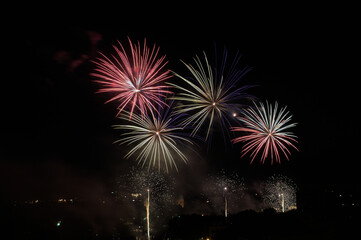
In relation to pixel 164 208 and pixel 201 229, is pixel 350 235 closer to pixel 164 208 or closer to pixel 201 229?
pixel 201 229

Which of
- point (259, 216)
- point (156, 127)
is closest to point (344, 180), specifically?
point (259, 216)

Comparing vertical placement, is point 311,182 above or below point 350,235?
above

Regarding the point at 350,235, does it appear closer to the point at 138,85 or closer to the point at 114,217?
the point at 138,85

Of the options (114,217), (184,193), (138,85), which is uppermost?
(138,85)

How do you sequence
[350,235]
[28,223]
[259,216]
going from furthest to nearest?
[28,223]
[259,216]
[350,235]

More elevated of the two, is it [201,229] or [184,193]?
[184,193]

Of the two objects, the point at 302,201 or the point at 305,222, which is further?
the point at 302,201

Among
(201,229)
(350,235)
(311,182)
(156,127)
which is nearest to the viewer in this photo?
(156,127)

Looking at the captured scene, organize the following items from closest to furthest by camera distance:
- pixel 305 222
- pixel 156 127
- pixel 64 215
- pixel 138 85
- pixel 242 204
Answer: pixel 138 85 < pixel 156 127 < pixel 305 222 < pixel 64 215 < pixel 242 204

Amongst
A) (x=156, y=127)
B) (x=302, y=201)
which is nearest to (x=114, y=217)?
(x=302, y=201)
